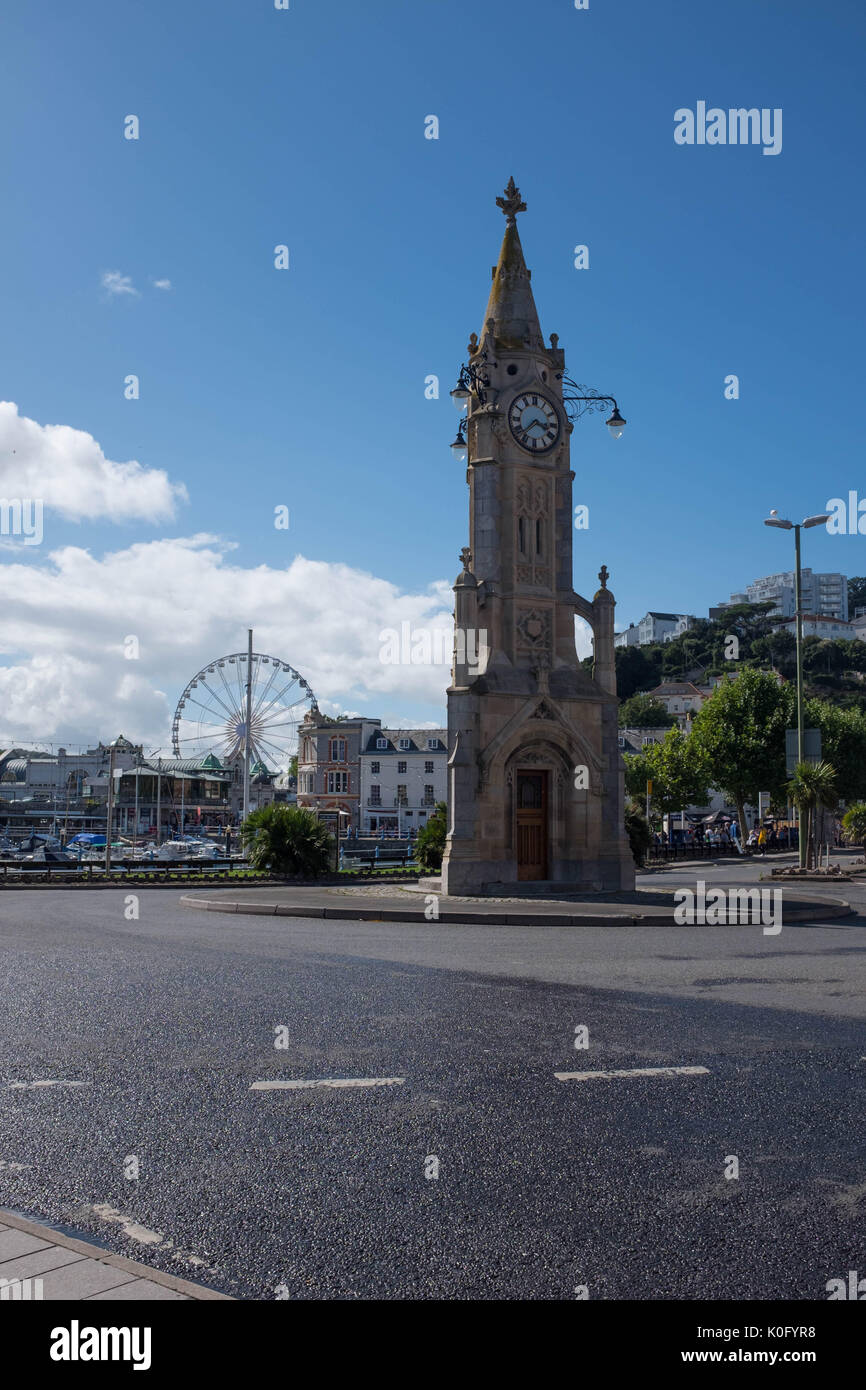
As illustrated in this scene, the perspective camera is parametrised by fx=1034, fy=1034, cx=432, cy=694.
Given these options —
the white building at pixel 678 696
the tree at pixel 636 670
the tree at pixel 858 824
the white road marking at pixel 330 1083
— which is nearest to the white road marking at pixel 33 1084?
the white road marking at pixel 330 1083

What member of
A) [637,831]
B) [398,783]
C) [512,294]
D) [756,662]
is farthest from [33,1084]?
[756,662]

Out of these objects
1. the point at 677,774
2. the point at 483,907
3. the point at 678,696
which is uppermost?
the point at 678,696

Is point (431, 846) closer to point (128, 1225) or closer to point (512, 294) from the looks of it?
point (512, 294)

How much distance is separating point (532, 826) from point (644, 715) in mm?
124523

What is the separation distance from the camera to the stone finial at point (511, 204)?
98.8 feet

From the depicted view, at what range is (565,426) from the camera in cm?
2928

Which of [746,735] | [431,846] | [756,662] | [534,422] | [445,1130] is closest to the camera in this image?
[445,1130]

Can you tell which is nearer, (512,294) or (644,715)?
(512,294)

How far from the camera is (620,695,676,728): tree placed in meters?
148

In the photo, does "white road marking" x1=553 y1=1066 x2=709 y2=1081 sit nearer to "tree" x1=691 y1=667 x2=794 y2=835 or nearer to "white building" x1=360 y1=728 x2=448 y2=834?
"tree" x1=691 y1=667 x2=794 y2=835

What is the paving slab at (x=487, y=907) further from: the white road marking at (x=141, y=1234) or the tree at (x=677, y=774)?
the tree at (x=677, y=774)

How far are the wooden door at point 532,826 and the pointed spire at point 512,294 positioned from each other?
12260 millimetres

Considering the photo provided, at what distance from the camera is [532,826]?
27.6 meters
